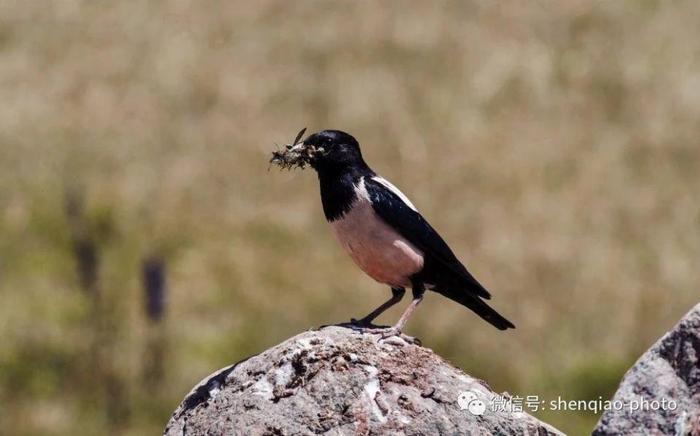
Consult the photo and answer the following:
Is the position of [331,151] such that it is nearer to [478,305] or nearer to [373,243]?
[373,243]

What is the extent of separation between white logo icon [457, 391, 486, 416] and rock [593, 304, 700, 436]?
806mm

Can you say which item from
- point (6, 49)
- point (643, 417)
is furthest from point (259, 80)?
point (643, 417)

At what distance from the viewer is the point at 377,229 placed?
11188 millimetres

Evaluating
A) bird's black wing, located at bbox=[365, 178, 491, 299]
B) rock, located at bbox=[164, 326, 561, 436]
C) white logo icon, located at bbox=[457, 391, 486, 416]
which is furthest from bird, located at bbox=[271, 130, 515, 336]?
white logo icon, located at bbox=[457, 391, 486, 416]

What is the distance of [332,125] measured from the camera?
27.5 m

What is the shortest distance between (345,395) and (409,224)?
81.4 inches

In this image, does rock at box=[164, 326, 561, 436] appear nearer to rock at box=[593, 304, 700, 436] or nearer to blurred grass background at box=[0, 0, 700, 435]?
rock at box=[593, 304, 700, 436]

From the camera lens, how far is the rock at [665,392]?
30.9 feet

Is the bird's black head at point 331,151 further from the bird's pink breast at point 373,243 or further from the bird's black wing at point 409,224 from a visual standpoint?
the bird's pink breast at point 373,243

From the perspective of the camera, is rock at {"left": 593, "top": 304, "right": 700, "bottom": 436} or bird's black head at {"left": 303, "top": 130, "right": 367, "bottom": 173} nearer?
rock at {"left": 593, "top": 304, "right": 700, "bottom": 436}

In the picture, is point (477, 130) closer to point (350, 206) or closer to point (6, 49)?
point (6, 49)

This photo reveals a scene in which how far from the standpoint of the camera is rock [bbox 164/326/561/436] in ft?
31.6

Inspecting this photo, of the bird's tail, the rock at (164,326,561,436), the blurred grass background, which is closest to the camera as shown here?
the rock at (164,326,561,436)

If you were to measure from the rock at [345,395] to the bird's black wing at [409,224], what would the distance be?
1.28m
